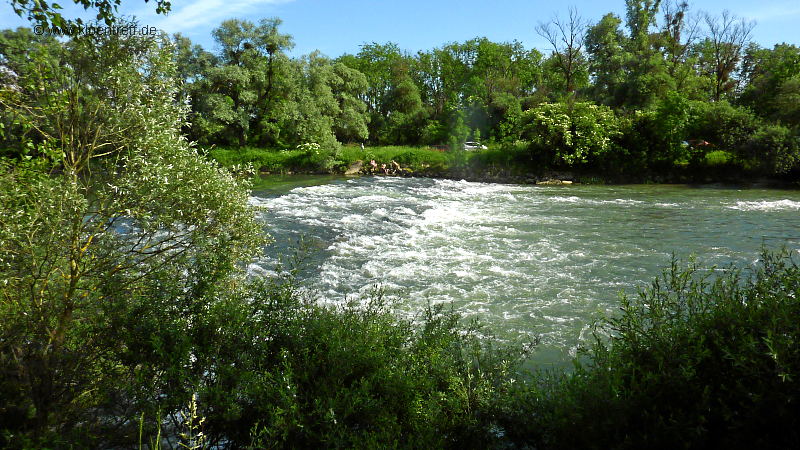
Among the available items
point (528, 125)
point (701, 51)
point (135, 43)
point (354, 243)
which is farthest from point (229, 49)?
point (701, 51)

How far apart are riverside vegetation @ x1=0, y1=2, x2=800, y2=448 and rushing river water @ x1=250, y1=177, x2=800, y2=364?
2250 mm

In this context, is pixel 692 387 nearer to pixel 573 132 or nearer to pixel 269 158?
pixel 573 132

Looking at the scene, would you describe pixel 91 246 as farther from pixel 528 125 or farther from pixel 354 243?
pixel 528 125

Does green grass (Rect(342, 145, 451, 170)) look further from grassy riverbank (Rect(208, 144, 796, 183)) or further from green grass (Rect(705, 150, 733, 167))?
green grass (Rect(705, 150, 733, 167))

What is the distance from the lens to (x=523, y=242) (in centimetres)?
1346

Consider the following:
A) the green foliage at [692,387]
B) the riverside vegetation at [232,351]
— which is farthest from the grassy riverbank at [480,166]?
the green foliage at [692,387]

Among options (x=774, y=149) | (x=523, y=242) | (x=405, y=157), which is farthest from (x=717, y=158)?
(x=523, y=242)

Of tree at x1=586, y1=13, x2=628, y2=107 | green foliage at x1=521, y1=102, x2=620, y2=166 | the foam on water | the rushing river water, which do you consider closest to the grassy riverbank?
green foliage at x1=521, y1=102, x2=620, y2=166

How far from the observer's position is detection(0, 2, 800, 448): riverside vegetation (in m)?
3.32

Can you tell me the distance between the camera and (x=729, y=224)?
15.3 metres

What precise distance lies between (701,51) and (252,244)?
53.8m

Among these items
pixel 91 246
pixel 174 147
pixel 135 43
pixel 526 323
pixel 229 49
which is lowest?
pixel 526 323

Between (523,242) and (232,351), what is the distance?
10601mm

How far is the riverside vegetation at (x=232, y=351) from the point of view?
3.32 m
